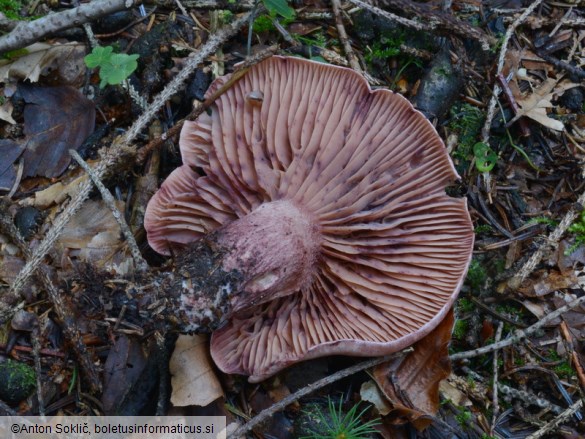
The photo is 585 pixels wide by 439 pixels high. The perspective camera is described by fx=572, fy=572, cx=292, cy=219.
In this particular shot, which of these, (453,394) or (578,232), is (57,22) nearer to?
(453,394)

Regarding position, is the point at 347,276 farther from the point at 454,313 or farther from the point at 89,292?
the point at 89,292

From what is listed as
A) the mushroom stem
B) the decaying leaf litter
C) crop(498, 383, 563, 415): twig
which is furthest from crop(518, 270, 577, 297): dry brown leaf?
the mushroom stem

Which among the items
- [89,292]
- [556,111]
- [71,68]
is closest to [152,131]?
[71,68]

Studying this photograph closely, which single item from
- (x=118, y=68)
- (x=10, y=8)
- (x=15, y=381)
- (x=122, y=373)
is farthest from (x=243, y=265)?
(x=10, y=8)

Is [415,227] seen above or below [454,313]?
above

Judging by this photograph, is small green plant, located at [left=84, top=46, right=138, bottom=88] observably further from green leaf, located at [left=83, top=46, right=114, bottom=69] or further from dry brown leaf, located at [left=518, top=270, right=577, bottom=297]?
dry brown leaf, located at [left=518, top=270, right=577, bottom=297]

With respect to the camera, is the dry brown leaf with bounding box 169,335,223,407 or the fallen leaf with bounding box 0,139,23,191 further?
the fallen leaf with bounding box 0,139,23,191

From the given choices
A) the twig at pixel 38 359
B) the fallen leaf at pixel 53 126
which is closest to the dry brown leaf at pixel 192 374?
the twig at pixel 38 359
